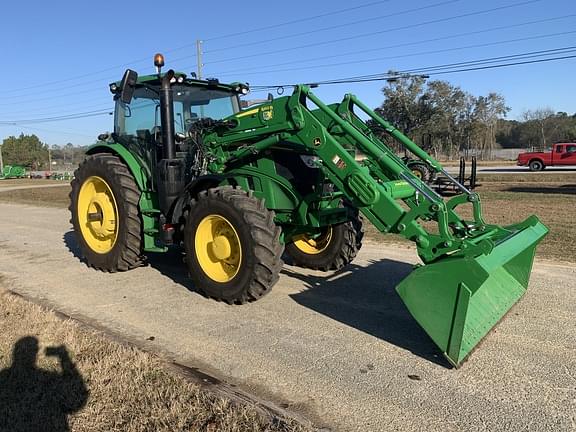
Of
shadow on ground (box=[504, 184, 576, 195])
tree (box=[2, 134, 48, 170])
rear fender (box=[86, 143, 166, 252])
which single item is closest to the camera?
rear fender (box=[86, 143, 166, 252])

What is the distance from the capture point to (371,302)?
203 inches

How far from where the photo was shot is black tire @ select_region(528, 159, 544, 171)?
31266 mm

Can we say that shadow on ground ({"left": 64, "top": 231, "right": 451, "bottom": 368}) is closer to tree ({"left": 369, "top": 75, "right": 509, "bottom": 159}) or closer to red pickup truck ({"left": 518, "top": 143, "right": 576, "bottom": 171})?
red pickup truck ({"left": 518, "top": 143, "right": 576, "bottom": 171})

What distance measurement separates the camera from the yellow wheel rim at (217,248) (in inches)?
204

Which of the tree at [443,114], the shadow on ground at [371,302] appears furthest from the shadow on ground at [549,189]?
the tree at [443,114]

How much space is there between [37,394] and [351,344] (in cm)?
234

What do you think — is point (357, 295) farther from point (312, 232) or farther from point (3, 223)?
point (3, 223)

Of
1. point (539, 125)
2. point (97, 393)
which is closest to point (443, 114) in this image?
point (539, 125)

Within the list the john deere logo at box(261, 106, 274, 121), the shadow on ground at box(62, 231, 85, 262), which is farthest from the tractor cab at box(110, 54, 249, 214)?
the shadow on ground at box(62, 231, 85, 262)

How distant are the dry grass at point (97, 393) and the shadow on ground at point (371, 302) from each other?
1.63 metres

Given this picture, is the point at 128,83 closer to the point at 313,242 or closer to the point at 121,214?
the point at 121,214

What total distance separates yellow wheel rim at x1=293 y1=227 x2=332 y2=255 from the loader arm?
1.39m

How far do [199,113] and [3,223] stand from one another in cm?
843

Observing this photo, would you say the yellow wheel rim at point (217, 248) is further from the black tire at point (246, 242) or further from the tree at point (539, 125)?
the tree at point (539, 125)
